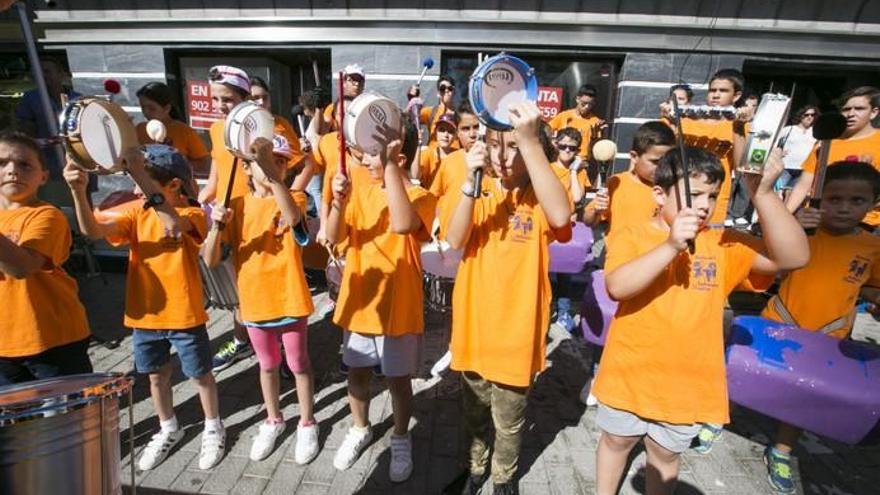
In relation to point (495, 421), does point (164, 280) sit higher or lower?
higher

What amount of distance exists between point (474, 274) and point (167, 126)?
12.2 feet

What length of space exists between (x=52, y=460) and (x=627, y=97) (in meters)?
7.89

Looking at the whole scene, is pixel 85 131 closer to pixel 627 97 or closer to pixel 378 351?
pixel 378 351

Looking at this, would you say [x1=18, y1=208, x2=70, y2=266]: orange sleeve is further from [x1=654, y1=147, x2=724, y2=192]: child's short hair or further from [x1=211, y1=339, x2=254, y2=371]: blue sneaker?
[x1=654, y1=147, x2=724, y2=192]: child's short hair

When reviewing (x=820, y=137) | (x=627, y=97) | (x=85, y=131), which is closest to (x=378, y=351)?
(x=85, y=131)

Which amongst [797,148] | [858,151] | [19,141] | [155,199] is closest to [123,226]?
[155,199]

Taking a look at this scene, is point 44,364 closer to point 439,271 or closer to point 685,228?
point 439,271

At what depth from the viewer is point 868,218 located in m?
3.63

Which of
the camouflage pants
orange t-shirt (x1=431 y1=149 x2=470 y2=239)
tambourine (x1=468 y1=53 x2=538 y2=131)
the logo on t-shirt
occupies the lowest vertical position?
the camouflage pants

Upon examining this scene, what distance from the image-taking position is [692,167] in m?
1.90

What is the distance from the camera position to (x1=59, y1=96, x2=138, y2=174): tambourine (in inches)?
80.2

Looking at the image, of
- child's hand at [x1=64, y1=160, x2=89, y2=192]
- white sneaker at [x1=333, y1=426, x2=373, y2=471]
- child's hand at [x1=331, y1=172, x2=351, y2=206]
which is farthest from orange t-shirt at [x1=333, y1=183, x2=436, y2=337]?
child's hand at [x1=64, y1=160, x2=89, y2=192]

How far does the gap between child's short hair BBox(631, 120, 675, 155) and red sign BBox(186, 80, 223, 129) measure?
708 centimetres

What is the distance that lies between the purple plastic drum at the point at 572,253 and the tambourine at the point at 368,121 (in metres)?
2.51
